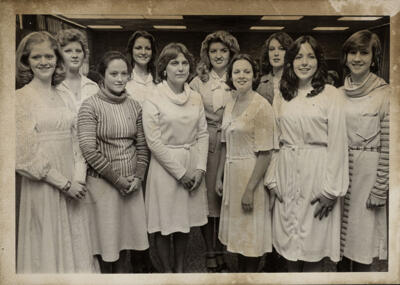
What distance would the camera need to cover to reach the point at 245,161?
133 inches

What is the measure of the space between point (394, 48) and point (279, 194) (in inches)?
44.1

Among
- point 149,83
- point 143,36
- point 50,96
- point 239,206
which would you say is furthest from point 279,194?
point 50,96

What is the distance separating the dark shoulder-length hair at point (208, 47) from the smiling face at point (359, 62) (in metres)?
0.69

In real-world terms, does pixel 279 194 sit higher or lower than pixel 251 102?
lower

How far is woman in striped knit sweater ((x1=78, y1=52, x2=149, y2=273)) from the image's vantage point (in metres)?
3.30

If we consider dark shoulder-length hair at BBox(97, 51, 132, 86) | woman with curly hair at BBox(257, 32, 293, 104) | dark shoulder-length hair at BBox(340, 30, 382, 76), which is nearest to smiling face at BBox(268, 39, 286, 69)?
woman with curly hair at BBox(257, 32, 293, 104)

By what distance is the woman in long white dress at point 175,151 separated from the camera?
10.9ft

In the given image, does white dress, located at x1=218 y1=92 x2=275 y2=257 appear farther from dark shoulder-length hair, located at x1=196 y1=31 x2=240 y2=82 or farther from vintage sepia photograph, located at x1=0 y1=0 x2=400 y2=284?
dark shoulder-length hair, located at x1=196 y1=31 x2=240 y2=82

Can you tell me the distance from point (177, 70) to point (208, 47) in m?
0.23

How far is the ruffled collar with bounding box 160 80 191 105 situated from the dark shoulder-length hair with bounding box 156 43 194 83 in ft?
0.13

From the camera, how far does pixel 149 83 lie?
132 inches

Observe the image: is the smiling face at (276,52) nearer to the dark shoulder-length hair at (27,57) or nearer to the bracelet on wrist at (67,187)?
the dark shoulder-length hair at (27,57)

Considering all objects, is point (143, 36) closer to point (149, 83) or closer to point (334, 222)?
point (149, 83)

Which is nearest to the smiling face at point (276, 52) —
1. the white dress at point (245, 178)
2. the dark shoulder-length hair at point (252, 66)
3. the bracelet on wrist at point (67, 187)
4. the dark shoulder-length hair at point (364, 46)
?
the dark shoulder-length hair at point (252, 66)
